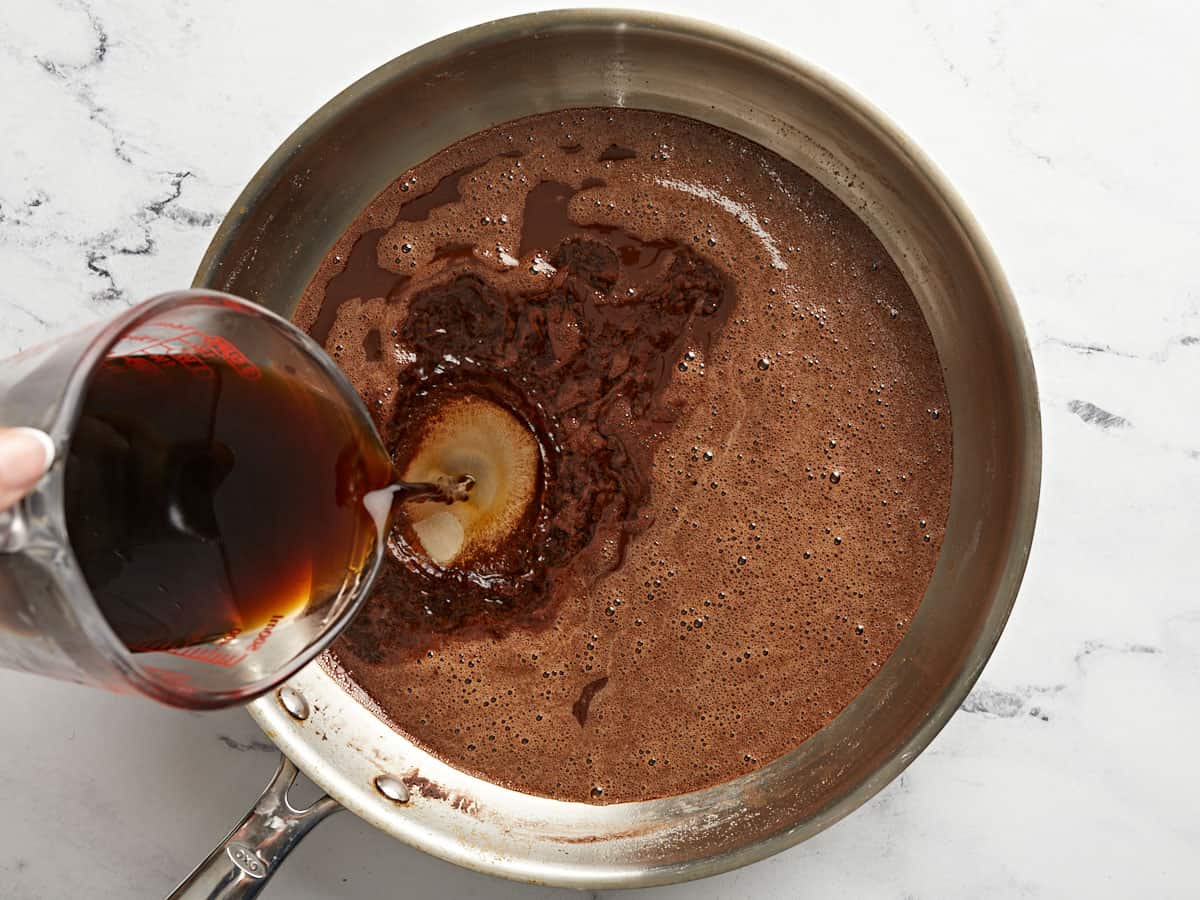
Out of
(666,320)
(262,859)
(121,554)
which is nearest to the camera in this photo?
(121,554)

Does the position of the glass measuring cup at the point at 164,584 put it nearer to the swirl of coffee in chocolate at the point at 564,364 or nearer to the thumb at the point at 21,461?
the thumb at the point at 21,461

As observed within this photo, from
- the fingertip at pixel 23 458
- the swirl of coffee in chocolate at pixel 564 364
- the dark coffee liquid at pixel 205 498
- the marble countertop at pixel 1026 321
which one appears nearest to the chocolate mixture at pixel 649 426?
the swirl of coffee in chocolate at pixel 564 364

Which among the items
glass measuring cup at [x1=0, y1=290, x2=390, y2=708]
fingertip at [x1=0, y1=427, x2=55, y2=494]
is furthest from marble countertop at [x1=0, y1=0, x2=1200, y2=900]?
fingertip at [x1=0, y1=427, x2=55, y2=494]

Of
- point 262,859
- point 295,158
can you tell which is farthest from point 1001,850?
point 295,158

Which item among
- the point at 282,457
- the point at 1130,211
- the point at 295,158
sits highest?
the point at 1130,211

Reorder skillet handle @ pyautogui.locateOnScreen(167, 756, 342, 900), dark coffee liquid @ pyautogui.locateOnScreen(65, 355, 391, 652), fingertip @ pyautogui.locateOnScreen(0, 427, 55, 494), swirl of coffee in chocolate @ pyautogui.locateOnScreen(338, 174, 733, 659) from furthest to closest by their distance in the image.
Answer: swirl of coffee in chocolate @ pyautogui.locateOnScreen(338, 174, 733, 659)
skillet handle @ pyautogui.locateOnScreen(167, 756, 342, 900)
dark coffee liquid @ pyautogui.locateOnScreen(65, 355, 391, 652)
fingertip @ pyautogui.locateOnScreen(0, 427, 55, 494)

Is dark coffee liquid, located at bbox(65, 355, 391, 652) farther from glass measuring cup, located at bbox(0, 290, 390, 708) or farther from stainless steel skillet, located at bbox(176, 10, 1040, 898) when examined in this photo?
stainless steel skillet, located at bbox(176, 10, 1040, 898)

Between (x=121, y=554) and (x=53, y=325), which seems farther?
(x=53, y=325)

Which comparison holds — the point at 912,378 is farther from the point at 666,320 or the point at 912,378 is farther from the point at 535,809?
the point at 535,809
